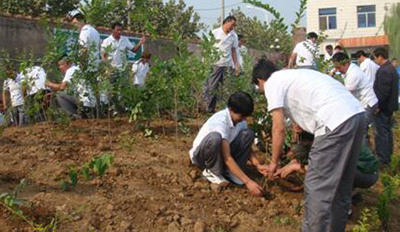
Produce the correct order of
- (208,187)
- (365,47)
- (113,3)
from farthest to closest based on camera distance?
(365,47)
(113,3)
(208,187)

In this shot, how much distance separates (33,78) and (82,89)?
60cm

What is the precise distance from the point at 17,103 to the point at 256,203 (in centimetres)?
429

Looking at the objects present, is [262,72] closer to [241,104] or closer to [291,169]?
[241,104]

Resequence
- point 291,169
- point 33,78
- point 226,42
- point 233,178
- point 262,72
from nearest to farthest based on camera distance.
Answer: point 262,72 < point 291,169 < point 233,178 < point 33,78 < point 226,42

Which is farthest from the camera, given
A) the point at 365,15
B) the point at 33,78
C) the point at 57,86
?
the point at 365,15

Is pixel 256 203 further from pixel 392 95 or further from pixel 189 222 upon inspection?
pixel 392 95

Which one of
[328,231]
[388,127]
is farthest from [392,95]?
[328,231]

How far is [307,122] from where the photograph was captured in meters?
3.87

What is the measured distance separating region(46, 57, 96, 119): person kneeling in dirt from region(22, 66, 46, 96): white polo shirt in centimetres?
18

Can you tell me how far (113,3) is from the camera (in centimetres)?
631

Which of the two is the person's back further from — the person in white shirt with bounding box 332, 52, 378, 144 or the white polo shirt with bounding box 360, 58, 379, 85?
the white polo shirt with bounding box 360, 58, 379, 85

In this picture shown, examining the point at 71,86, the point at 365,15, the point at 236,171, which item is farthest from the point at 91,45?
the point at 365,15

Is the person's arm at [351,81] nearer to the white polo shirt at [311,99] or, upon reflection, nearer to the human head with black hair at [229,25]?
the human head with black hair at [229,25]

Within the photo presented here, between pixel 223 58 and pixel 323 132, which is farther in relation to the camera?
pixel 223 58
